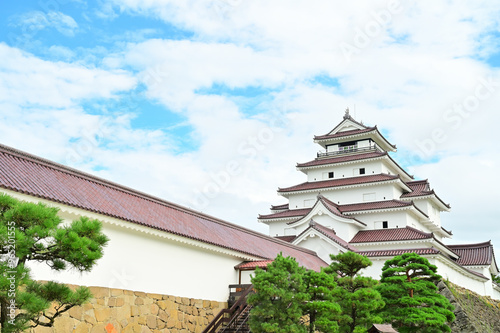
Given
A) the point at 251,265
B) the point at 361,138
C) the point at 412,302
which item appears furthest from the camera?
the point at 361,138

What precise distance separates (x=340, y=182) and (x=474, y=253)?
11717 millimetres

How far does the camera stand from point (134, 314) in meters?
12.5

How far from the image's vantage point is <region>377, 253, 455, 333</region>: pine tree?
619 inches

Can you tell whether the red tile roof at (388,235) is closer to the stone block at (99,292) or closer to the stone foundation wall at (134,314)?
the stone foundation wall at (134,314)

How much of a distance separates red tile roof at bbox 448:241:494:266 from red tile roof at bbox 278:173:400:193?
29.7 feet

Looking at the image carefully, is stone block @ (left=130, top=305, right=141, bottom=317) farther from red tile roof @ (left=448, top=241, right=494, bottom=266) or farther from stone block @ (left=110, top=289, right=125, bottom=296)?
red tile roof @ (left=448, top=241, right=494, bottom=266)

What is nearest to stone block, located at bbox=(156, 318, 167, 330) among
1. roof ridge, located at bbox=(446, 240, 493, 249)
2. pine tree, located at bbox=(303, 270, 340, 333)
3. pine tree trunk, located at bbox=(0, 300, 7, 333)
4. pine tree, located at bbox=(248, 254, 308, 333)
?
pine tree, located at bbox=(248, 254, 308, 333)

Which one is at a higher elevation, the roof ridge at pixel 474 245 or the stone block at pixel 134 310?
the roof ridge at pixel 474 245

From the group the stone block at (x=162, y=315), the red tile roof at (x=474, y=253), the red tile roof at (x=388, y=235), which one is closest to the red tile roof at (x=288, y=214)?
the red tile roof at (x=388, y=235)

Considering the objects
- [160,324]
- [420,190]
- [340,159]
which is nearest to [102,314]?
[160,324]

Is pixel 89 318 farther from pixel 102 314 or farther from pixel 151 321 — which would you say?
pixel 151 321

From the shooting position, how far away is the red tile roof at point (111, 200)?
11208 mm

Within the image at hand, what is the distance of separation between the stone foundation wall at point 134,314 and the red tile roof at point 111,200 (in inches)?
80.5

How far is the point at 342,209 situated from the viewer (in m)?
31.0
